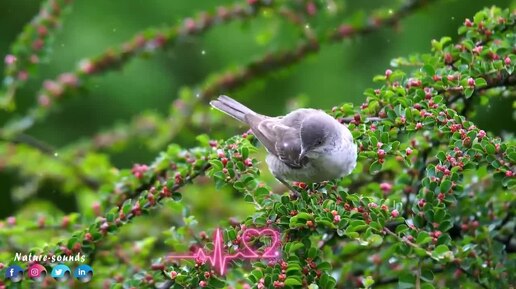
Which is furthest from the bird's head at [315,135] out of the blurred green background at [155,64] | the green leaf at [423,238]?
the blurred green background at [155,64]

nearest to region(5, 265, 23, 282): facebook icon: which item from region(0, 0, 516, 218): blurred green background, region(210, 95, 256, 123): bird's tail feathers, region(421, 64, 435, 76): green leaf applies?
region(210, 95, 256, 123): bird's tail feathers

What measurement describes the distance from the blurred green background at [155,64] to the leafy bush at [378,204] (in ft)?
11.0

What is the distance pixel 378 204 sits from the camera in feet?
7.29

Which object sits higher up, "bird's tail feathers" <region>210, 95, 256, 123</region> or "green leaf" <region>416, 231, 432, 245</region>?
"green leaf" <region>416, 231, 432, 245</region>

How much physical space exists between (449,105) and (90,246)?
1.28 meters

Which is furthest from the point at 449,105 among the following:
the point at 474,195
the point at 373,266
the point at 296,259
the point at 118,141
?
the point at 118,141

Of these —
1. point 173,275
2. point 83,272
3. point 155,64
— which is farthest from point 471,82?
point 155,64

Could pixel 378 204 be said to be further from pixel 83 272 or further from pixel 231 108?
pixel 231 108

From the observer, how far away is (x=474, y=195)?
277cm

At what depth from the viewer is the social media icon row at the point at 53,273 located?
2473 millimetres

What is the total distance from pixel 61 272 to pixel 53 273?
27 mm

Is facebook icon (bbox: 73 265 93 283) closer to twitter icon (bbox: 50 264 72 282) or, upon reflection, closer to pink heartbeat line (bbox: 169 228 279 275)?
twitter icon (bbox: 50 264 72 282)

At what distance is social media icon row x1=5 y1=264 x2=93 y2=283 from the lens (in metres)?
2.47

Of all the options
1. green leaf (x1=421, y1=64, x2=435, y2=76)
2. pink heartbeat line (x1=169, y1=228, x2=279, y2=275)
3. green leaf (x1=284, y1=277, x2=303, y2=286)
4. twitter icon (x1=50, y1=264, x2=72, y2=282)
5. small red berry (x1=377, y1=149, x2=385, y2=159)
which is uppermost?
green leaf (x1=421, y1=64, x2=435, y2=76)
